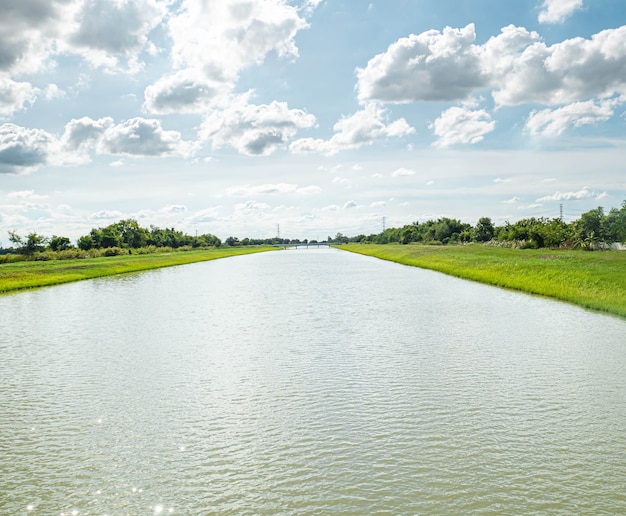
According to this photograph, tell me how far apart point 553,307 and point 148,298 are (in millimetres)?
22071

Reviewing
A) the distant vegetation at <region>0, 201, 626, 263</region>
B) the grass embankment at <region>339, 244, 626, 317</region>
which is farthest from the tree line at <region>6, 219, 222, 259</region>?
the grass embankment at <region>339, 244, 626, 317</region>

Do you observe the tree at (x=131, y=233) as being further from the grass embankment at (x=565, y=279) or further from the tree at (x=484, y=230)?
the grass embankment at (x=565, y=279)

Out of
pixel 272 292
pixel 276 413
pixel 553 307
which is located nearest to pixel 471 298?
pixel 553 307

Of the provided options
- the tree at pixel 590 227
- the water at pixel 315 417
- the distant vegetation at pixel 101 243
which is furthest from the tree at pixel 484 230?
the water at pixel 315 417

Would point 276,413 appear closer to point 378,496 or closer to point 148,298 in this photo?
point 378,496

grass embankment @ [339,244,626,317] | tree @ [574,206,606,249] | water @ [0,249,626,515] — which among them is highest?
tree @ [574,206,606,249]

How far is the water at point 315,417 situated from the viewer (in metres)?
6.89

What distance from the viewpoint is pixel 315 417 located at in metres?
9.93

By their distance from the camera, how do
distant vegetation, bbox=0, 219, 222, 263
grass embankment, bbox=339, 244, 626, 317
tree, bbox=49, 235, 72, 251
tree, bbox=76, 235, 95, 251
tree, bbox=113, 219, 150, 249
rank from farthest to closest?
tree, bbox=113, 219, 150, 249, tree, bbox=76, 235, 95, 251, tree, bbox=49, 235, 72, 251, distant vegetation, bbox=0, 219, 222, 263, grass embankment, bbox=339, 244, 626, 317

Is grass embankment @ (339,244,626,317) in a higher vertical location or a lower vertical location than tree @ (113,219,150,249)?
lower

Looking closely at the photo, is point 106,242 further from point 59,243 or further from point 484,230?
Answer: point 484,230

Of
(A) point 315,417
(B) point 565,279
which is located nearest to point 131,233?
(B) point 565,279

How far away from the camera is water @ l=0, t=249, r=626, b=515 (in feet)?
22.6

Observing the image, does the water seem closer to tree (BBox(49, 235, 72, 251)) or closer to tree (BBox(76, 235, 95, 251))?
tree (BBox(49, 235, 72, 251))
